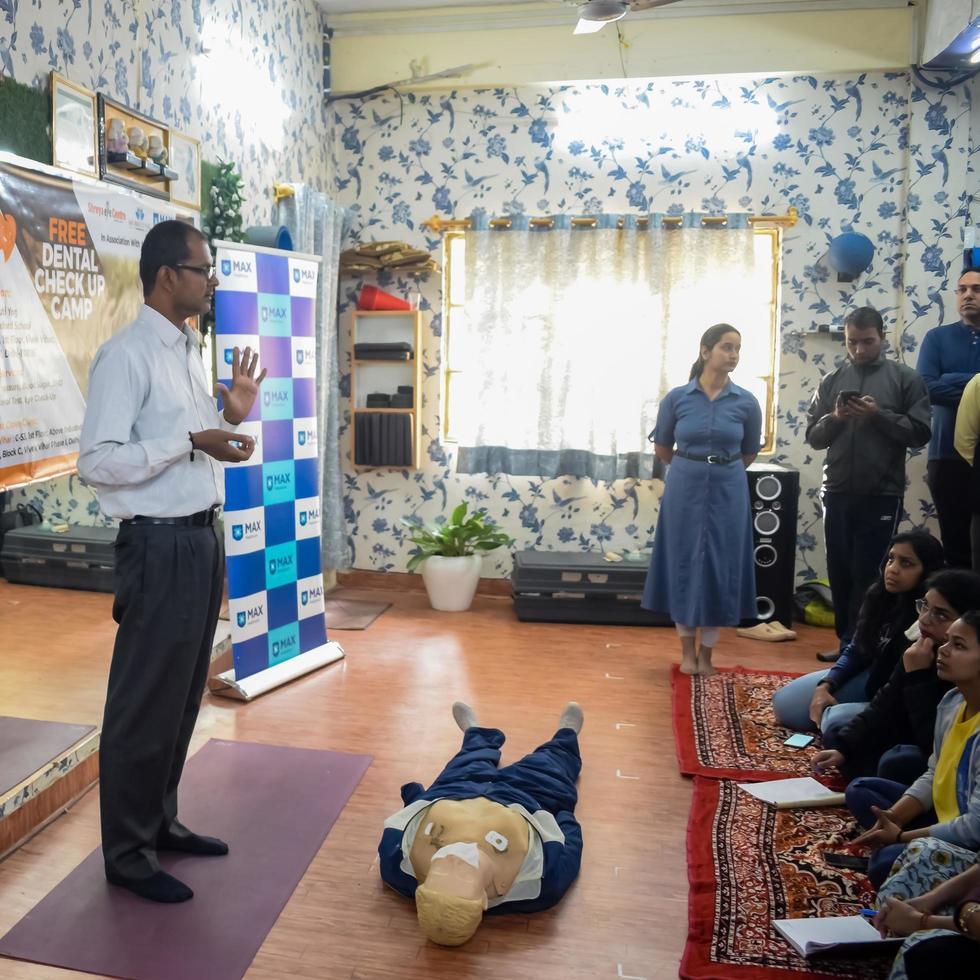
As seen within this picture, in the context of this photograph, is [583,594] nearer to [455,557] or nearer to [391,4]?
[455,557]

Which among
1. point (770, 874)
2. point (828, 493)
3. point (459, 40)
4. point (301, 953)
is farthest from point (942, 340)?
point (301, 953)

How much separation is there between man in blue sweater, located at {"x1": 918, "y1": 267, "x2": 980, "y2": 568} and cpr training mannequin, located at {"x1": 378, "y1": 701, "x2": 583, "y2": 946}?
227 cm

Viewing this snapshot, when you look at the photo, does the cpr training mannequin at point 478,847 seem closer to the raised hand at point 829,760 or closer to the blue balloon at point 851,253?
the raised hand at point 829,760

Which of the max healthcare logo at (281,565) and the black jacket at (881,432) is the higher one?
the black jacket at (881,432)

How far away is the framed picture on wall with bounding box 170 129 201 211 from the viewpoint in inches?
145

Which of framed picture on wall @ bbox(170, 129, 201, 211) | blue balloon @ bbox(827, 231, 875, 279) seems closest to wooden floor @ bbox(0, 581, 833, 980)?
framed picture on wall @ bbox(170, 129, 201, 211)

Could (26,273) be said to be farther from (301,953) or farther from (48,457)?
(301,953)

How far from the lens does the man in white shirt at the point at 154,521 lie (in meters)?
2.18

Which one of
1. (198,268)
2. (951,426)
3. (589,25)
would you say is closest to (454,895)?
(198,268)

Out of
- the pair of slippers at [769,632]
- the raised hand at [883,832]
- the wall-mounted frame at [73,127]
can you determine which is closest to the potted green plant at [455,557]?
the pair of slippers at [769,632]

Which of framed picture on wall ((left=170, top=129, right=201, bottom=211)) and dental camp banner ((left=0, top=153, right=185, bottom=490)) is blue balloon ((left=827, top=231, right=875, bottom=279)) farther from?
dental camp banner ((left=0, top=153, right=185, bottom=490))

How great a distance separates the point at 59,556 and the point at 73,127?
1.44 m

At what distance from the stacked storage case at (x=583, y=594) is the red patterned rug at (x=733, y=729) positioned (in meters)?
0.80

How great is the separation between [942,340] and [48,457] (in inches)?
139
